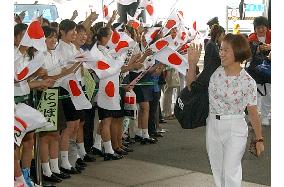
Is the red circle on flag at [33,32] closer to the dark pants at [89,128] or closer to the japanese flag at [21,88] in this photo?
the japanese flag at [21,88]

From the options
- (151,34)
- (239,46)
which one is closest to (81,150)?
(151,34)

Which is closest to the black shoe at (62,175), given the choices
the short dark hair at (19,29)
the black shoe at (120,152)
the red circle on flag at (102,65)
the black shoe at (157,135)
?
the red circle on flag at (102,65)

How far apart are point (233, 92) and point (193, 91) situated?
0.41m

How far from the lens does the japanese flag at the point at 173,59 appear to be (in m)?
6.25

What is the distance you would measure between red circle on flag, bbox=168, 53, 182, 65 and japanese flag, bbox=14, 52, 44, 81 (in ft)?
6.46

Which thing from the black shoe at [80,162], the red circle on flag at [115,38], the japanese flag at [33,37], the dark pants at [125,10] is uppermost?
the dark pants at [125,10]

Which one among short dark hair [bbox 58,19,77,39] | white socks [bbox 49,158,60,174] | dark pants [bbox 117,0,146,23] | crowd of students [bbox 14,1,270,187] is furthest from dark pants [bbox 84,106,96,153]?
dark pants [bbox 117,0,146,23]

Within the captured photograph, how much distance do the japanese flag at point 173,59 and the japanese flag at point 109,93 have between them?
1.99 feet

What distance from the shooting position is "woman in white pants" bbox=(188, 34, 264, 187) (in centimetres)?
441

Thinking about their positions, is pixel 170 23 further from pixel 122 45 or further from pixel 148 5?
pixel 122 45

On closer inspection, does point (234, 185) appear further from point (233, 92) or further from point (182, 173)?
point (182, 173)

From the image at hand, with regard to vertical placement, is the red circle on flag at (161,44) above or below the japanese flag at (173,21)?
below
